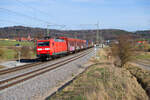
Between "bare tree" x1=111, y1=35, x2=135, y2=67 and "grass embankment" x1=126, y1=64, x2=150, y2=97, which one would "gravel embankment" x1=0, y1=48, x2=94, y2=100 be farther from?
"bare tree" x1=111, y1=35, x2=135, y2=67

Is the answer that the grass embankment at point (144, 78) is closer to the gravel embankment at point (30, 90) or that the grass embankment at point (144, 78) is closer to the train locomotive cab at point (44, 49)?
the gravel embankment at point (30, 90)

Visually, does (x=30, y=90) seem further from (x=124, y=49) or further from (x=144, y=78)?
(x=124, y=49)

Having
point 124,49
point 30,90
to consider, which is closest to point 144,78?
point 124,49

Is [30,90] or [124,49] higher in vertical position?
[124,49]

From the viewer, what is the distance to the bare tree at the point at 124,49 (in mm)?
24922

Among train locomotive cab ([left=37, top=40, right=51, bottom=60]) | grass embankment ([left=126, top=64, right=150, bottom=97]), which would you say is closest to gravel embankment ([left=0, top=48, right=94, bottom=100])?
grass embankment ([left=126, top=64, right=150, bottom=97])

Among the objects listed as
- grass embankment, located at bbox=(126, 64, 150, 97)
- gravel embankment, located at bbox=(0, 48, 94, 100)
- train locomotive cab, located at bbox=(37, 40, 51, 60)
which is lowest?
grass embankment, located at bbox=(126, 64, 150, 97)

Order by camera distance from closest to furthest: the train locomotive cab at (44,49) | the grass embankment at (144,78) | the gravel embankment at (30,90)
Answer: the gravel embankment at (30,90)
the grass embankment at (144,78)
the train locomotive cab at (44,49)

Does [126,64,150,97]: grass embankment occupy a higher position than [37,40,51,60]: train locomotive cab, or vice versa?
[37,40,51,60]: train locomotive cab

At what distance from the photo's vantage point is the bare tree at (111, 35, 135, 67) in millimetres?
24922

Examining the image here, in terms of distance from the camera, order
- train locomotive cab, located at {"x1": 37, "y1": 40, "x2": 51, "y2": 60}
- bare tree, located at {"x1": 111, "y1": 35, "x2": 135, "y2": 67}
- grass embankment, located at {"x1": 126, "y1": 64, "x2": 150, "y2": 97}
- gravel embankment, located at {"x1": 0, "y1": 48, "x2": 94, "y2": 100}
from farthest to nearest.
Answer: bare tree, located at {"x1": 111, "y1": 35, "x2": 135, "y2": 67}
train locomotive cab, located at {"x1": 37, "y1": 40, "x2": 51, "y2": 60}
grass embankment, located at {"x1": 126, "y1": 64, "x2": 150, "y2": 97}
gravel embankment, located at {"x1": 0, "y1": 48, "x2": 94, "y2": 100}

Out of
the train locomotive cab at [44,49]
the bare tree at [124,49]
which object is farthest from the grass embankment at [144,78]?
the train locomotive cab at [44,49]

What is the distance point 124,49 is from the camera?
25375 mm

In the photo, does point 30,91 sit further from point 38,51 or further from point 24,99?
point 38,51
